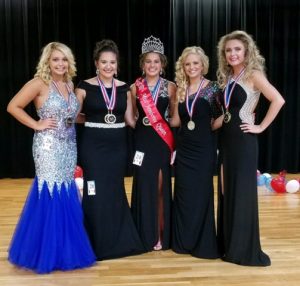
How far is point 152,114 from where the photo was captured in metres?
3.11

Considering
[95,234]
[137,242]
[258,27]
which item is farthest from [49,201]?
[258,27]

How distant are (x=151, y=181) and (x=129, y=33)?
356cm

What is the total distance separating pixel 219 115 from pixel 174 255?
3.39 ft

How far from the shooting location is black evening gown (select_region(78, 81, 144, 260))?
9.75ft

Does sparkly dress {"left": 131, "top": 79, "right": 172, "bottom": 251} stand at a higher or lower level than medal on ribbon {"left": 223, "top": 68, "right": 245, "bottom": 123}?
lower

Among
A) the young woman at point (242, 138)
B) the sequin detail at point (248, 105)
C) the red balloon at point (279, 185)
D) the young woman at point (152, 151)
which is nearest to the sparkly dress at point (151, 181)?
the young woman at point (152, 151)

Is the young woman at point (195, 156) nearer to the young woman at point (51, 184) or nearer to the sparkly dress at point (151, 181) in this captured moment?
the sparkly dress at point (151, 181)

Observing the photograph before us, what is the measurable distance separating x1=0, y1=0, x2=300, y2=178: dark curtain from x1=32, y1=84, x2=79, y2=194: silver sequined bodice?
11.4 feet

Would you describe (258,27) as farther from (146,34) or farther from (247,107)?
(247,107)

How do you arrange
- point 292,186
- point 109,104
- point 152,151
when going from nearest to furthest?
point 109,104, point 152,151, point 292,186

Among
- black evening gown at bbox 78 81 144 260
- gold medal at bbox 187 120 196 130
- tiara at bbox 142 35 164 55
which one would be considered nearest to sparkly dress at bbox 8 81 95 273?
black evening gown at bbox 78 81 144 260

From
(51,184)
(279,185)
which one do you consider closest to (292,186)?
(279,185)

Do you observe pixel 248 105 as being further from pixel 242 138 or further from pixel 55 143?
pixel 55 143

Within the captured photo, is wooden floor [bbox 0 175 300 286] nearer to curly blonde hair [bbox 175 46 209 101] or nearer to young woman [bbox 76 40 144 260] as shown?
young woman [bbox 76 40 144 260]
